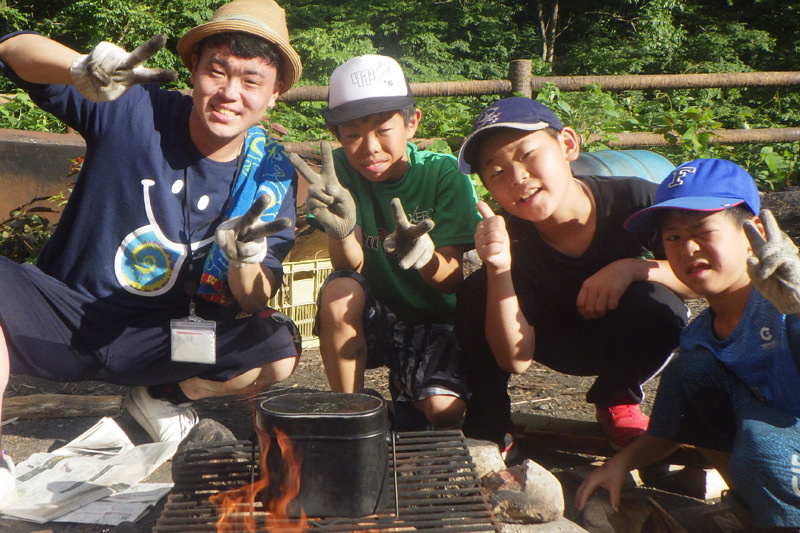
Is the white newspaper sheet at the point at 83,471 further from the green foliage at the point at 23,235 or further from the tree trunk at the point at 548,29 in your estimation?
the tree trunk at the point at 548,29

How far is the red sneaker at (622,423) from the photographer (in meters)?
2.56

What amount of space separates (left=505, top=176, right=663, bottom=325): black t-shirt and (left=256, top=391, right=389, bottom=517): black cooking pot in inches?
39.8

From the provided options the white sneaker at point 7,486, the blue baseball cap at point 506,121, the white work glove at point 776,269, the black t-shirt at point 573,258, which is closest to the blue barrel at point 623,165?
the black t-shirt at point 573,258

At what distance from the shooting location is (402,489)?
6.00 ft

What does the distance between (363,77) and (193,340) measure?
1.12 m

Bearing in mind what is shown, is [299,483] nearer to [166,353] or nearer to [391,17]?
[166,353]

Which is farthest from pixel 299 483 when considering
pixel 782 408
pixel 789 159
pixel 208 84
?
pixel 789 159

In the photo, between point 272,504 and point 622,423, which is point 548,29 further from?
point 272,504

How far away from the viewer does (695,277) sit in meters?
2.09

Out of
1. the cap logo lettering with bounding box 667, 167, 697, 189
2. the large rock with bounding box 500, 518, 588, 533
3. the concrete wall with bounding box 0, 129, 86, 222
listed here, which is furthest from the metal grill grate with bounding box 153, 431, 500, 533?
the concrete wall with bounding box 0, 129, 86, 222

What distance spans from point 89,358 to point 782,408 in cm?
228

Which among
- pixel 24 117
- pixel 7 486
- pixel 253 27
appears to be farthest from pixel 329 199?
A: pixel 24 117

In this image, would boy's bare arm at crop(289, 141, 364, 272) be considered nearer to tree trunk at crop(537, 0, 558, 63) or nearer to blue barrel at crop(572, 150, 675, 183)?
blue barrel at crop(572, 150, 675, 183)

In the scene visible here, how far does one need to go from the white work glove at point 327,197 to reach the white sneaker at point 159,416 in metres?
1.02
